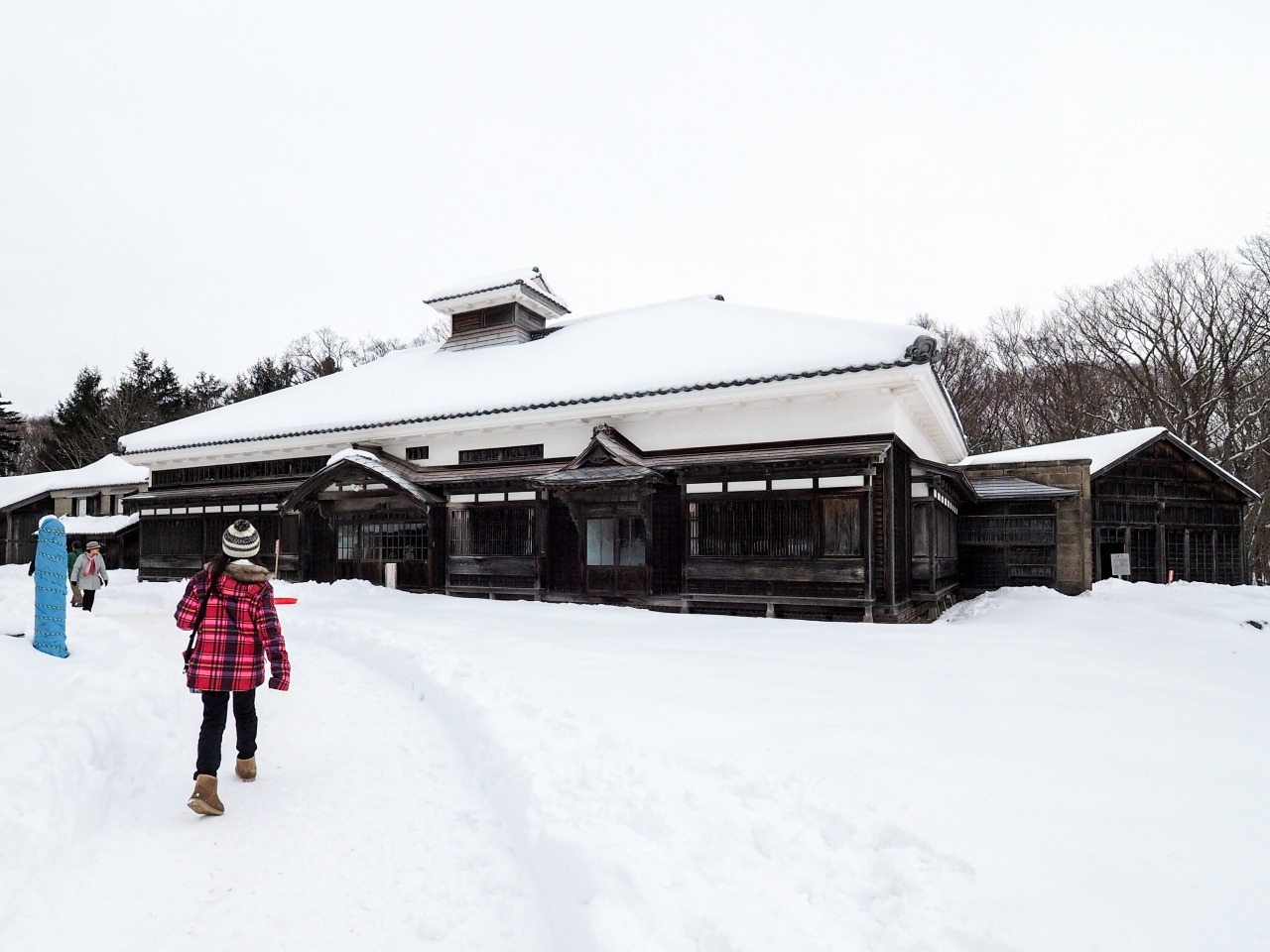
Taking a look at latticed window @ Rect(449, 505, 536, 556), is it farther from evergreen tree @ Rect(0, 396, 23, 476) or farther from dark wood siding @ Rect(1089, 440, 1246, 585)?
evergreen tree @ Rect(0, 396, 23, 476)

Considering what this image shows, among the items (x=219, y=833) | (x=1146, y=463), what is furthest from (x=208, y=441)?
(x=1146, y=463)

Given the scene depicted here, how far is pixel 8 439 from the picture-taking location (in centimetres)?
4109

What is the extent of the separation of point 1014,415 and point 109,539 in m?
39.8

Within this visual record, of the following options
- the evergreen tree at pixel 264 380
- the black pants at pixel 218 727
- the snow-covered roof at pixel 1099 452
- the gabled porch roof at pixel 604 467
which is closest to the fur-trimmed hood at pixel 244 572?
the black pants at pixel 218 727

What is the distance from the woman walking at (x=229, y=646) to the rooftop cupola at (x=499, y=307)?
1562 centimetres

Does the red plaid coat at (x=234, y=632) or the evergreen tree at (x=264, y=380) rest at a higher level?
the evergreen tree at (x=264, y=380)

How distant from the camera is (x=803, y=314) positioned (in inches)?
577

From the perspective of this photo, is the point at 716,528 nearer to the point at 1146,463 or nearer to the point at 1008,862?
the point at 1008,862

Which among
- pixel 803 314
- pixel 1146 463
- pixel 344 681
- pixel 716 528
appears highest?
pixel 803 314

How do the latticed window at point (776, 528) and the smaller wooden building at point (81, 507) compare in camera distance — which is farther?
the smaller wooden building at point (81, 507)

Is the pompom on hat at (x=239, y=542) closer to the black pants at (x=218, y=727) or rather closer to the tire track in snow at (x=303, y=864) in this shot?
the black pants at (x=218, y=727)

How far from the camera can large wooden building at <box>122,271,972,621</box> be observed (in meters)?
11.9

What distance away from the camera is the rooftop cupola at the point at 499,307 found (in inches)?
765

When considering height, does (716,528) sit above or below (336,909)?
above
